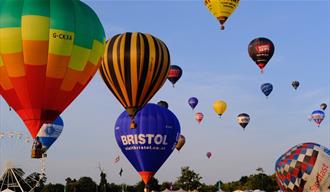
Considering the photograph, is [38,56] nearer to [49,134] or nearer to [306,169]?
[306,169]

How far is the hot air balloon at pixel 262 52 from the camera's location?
37344 millimetres

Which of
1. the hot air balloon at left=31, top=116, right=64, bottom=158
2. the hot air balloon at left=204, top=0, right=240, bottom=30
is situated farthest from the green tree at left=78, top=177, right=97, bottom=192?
the hot air balloon at left=204, top=0, right=240, bottom=30

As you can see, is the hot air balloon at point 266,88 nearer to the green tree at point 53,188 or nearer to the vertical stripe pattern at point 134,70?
the vertical stripe pattern at point 134,70

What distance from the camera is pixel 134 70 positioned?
25.1 meters

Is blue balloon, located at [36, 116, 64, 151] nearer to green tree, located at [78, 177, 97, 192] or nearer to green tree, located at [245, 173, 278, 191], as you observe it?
green tree, located at [245, 173, 278, 191]

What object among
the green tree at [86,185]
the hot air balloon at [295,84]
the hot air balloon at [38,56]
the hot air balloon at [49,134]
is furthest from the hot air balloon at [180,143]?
the green tree at [86,185]

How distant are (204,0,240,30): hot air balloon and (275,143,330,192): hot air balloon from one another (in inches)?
354

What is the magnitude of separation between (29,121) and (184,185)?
7087 centimetres

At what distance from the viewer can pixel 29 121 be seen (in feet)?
58.4

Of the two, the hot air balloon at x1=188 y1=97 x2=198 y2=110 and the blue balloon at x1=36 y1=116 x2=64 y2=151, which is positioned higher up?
the hot air balloon at x1=188 y1=97 x2=198 y2=110

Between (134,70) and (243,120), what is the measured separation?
2627 centimetres

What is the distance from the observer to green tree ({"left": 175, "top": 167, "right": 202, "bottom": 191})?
87.1m

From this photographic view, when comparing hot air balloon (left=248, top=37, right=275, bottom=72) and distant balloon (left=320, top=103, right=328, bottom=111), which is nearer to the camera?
hot air balloon (left=248, top=37, right=275, bottom=72)

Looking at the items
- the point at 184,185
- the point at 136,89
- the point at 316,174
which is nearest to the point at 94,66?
the point at 136,89
